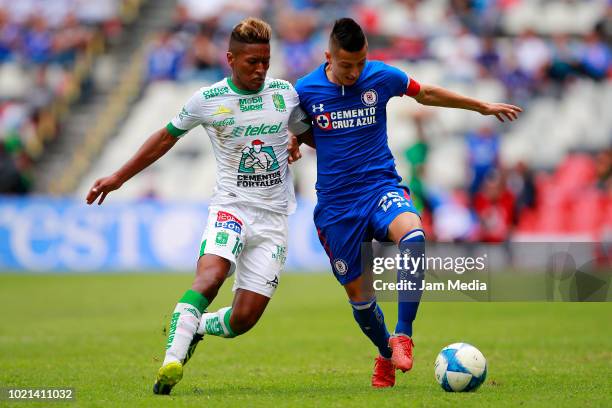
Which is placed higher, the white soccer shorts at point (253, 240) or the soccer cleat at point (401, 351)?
the white soccer shorts at point (253, 240)

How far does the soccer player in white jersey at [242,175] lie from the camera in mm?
8508

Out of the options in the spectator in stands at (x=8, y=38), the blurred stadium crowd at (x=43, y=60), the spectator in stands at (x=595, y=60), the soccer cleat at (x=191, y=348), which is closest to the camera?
the soccer cleat at (x=191, y=348)

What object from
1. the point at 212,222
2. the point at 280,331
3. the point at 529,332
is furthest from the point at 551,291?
the point at 212,222

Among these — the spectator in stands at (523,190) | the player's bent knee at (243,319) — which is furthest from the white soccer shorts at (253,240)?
the spectator in stands at (523,190)

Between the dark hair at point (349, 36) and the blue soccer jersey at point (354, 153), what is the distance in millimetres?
448

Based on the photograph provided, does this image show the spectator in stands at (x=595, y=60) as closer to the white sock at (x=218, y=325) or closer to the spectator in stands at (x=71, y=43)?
the spectator in stands at (x=71, y=43)

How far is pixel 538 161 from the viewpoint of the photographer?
26.0 metres

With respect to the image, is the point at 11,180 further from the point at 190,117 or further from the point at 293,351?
the point at 190,117

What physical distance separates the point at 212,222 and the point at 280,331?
5.57m

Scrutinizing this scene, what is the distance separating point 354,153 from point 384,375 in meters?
1.89

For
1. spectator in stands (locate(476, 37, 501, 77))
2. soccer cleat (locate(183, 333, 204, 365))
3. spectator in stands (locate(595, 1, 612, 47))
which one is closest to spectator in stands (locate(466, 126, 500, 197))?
spectator in stands (locate(476, 37, 501, 77))

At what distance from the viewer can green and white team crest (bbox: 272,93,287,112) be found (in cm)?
883

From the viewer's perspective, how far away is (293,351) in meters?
11.8

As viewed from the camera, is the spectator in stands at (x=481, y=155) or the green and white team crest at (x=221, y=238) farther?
the spectator in stands at (x=481, y=155)
